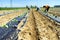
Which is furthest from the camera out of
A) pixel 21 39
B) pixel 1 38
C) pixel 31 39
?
pixel 31 39

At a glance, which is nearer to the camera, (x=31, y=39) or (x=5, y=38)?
(x=5, y=38)

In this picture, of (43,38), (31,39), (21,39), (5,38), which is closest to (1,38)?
(5,38)

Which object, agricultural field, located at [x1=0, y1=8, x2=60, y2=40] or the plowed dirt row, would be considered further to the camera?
the plowed dirt row

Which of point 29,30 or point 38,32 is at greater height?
point 38,32

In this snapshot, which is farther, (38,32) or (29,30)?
(29,30)

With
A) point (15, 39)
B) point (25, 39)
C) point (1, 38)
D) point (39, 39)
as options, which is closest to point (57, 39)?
point (39, 39)

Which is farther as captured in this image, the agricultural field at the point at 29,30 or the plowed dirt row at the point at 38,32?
the plowed dirt row at the point at 38,32

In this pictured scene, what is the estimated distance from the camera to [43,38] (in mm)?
9352

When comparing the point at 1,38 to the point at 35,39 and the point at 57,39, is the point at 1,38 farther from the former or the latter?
the point at 57,39

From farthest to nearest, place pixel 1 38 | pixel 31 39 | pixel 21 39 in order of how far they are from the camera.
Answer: pixel 31 39, pixel 21 39, pixel 1 38

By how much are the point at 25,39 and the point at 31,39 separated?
1.23 ft

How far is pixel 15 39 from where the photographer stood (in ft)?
25.2

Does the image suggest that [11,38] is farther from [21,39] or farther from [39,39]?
[39,39]

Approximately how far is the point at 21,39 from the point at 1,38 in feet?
4.31
